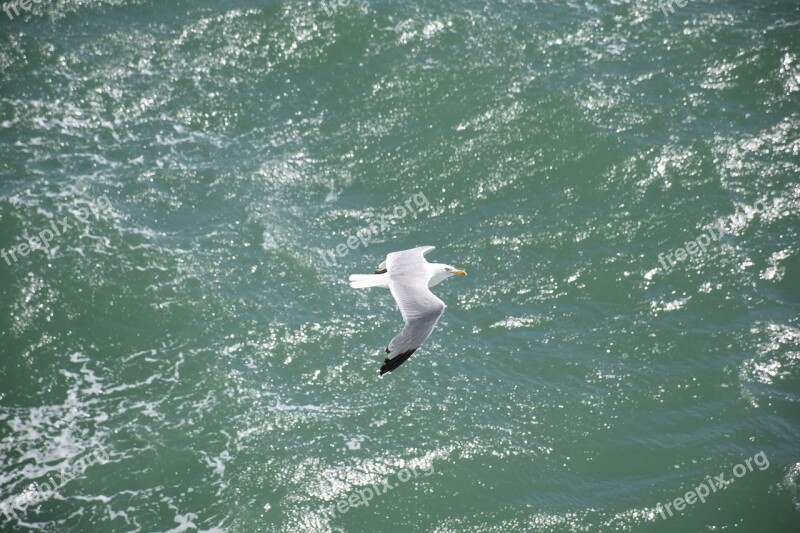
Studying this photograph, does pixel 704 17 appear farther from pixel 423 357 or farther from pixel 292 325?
pixel 292 325

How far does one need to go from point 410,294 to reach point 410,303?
31 centimetres

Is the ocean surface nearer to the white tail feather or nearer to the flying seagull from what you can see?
the flying seagull

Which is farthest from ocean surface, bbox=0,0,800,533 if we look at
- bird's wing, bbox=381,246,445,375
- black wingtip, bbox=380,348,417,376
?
black wingtip, bbox=380,348,417,376

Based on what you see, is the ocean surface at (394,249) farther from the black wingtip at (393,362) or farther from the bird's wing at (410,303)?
the black wingtip at (393,362)

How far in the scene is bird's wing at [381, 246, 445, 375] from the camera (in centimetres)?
884

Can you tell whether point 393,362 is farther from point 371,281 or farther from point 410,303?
point 371,281

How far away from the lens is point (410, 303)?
10039 mm

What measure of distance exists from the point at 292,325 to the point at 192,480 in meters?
3.21

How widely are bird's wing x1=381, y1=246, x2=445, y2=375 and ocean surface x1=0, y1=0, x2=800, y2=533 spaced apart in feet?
7.83

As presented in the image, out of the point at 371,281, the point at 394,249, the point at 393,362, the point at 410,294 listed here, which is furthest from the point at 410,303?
the point at 394,249

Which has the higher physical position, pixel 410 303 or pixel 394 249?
pixel 394 249

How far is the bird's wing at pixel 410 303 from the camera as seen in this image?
8.84m

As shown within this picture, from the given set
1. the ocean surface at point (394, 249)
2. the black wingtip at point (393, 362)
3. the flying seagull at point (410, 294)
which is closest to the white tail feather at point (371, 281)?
A: the flying seagull at point (410, 294)

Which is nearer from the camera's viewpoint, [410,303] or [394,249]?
[410,303]
